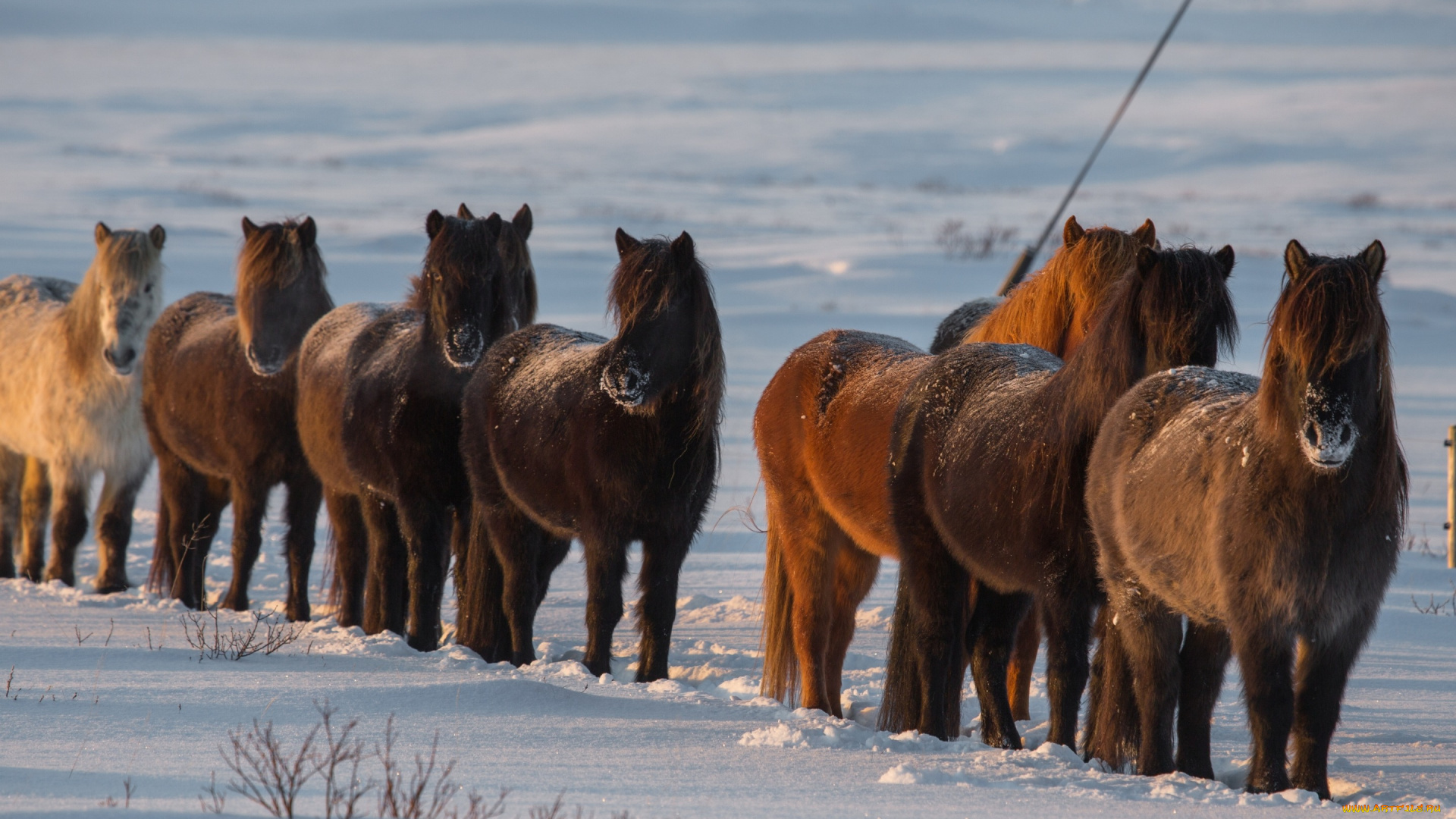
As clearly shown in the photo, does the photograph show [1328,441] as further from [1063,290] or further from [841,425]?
[1063,290]

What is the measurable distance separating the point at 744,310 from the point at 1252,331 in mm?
8583

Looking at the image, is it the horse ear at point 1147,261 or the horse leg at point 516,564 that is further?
the horse leg at point 516,564

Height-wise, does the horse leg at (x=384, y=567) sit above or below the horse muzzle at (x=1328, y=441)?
below

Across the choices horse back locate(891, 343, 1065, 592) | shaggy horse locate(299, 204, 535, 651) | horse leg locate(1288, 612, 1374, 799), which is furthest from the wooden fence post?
shaggy horse locate(299, 204, 535, 651)

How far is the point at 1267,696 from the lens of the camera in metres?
4.31

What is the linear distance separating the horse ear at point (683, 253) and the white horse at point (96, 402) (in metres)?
4.88

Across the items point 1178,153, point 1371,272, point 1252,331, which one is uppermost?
point 1178,153

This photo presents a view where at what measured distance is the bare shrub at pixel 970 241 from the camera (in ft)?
104

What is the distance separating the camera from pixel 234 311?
9859 mm

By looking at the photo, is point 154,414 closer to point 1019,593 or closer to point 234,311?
point 234,311

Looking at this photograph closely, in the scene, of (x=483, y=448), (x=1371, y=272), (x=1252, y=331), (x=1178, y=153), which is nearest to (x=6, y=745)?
(x=483, y=448)

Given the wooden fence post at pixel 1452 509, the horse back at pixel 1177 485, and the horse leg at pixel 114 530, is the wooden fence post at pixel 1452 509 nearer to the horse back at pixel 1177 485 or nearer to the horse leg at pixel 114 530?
the horse back at pixel 1177 485

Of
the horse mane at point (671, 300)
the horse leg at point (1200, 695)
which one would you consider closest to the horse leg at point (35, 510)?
the horse mane at point (671, 300)

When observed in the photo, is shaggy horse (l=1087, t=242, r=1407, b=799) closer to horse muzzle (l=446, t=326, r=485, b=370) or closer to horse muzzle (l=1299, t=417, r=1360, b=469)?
horse muzzle (l=1299, t=417, r=1360, b=469)
